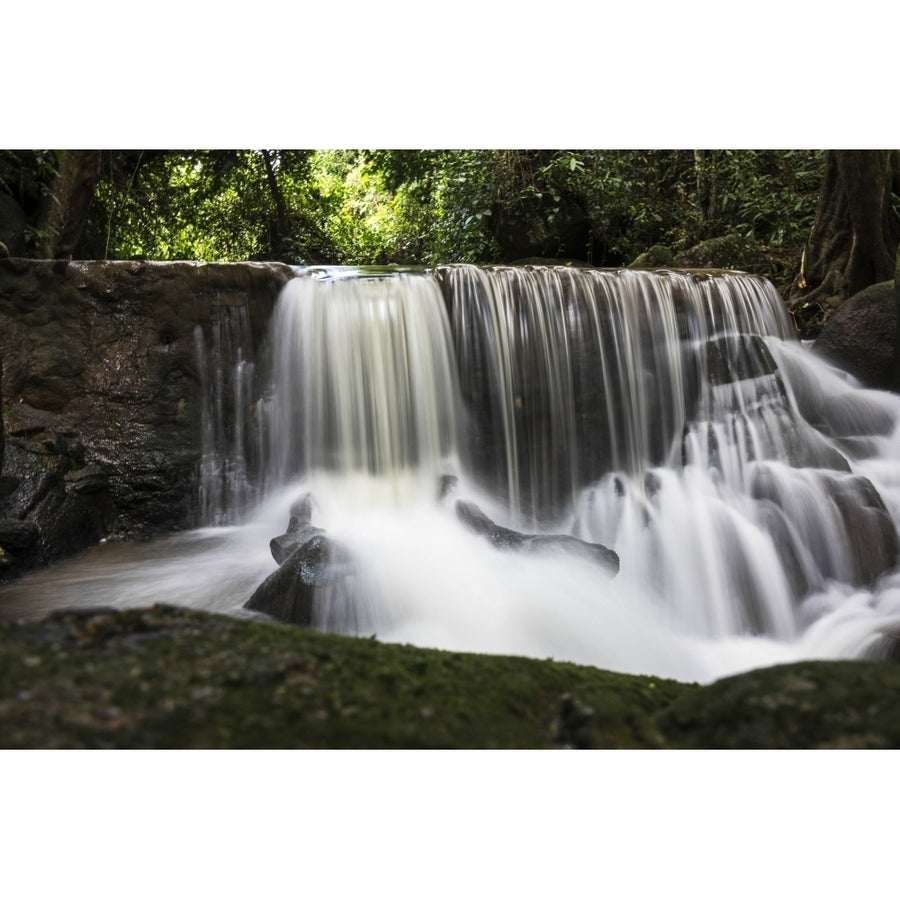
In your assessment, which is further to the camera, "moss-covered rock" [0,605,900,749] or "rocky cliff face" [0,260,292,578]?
"rocky cliff face" [0,260,292,578]

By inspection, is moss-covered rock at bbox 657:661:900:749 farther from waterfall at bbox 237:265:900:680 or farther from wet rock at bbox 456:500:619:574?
waterfall at bbox 237:265:900:680

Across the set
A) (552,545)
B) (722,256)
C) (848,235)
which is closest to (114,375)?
(552,545)

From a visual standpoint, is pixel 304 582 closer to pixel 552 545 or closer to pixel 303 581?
pixel 303 581

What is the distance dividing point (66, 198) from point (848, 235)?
8.74 meters

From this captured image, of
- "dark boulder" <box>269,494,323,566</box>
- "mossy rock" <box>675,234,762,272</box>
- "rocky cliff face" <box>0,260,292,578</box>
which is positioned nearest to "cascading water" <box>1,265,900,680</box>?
"dark boulder" <box>269,494,323,566</box>

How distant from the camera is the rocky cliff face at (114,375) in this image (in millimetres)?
6672

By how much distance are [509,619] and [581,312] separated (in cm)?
352

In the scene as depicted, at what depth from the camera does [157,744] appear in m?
1.81

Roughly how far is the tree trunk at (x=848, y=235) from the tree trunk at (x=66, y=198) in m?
7.99

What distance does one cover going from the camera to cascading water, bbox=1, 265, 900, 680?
5.69 m

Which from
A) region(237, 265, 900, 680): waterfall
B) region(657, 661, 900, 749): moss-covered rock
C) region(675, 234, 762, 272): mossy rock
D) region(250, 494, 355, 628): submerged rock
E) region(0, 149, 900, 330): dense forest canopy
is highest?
region(0, 149, 900, 330): dense forest canopy

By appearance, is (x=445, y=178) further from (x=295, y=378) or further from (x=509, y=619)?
(x=509, y=619)

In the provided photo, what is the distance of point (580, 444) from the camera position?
23.9ft

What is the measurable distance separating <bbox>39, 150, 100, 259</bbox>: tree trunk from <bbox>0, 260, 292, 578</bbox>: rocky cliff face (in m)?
1.23
